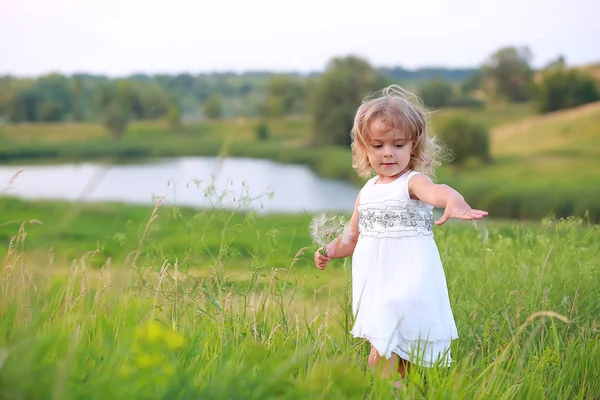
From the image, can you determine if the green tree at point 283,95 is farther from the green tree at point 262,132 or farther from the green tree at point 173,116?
the green tree at point 173,116

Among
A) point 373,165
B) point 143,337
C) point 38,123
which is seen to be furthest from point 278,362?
point 38,123

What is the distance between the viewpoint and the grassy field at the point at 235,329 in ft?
6.49

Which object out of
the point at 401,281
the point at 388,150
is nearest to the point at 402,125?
the point at 388,150

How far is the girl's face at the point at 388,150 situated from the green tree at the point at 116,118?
56.9 metres

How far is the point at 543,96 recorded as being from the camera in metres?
55.9

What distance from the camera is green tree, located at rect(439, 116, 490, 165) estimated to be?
41.8m

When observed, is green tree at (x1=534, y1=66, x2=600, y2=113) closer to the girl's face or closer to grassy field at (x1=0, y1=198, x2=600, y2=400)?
grassy field at (x1=0, y1=198, x2=600, y2=400)

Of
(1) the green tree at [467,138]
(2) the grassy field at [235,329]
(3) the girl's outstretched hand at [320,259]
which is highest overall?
(1) the green tree at [467,138]

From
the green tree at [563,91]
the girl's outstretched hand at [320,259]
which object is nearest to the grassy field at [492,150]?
the green tree at [563,91]

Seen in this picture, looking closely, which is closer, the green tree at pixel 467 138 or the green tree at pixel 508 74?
the green tree at pixel 467 138

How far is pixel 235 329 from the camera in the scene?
11.6 ft

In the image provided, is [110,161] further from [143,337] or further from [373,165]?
[373,165]

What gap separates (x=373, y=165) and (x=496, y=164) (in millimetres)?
43725

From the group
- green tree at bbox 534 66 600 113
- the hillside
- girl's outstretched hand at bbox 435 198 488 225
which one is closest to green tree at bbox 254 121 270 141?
the hillside
